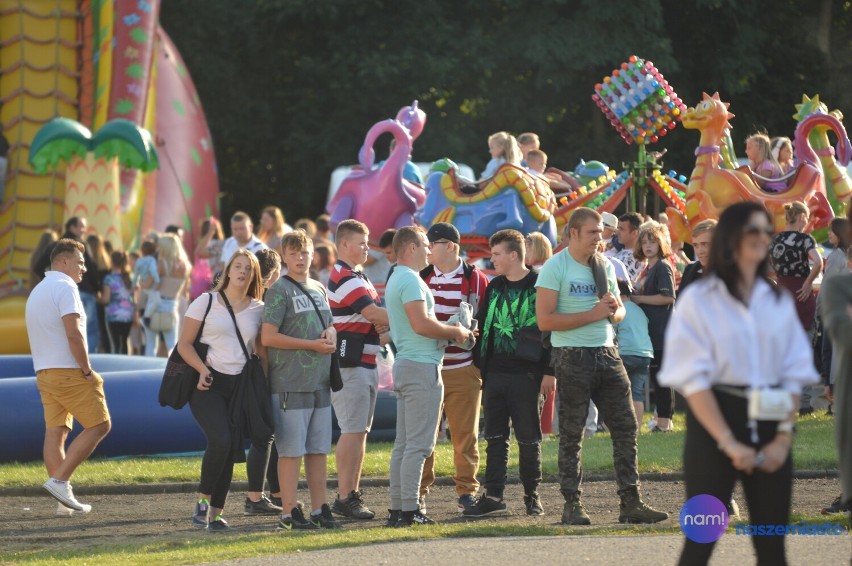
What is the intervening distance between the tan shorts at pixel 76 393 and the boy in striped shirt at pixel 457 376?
87.0 inches

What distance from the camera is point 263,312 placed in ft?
29.3

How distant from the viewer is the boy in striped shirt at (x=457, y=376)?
31.7 feet

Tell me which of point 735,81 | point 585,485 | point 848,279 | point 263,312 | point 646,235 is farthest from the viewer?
point 735,81

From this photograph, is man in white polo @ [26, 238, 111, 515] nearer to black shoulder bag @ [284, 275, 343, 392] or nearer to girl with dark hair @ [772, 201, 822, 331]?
black shoulder bag @ [284, 275, 343, 392]

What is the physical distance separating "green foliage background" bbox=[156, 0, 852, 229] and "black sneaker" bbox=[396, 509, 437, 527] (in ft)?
63.1

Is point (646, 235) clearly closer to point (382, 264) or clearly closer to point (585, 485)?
point (585, 485)

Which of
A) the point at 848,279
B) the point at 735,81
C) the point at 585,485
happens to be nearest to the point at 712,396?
the point at 848,279

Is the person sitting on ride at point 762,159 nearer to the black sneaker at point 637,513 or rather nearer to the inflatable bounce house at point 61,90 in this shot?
the black sneaker at point 637,513

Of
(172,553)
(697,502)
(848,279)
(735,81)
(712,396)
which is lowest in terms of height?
(172,553)

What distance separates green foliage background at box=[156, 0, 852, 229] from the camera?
27.7 metres

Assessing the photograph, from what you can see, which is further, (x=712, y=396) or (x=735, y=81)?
(x=735, y=81)

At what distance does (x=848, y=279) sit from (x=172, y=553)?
3893 mm

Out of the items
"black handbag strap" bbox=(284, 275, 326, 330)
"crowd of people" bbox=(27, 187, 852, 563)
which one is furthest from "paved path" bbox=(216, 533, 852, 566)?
"black handbag strap" bbox=(284, 275, 326, 330)

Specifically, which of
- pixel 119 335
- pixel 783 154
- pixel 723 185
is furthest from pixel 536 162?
pixel 119 335
